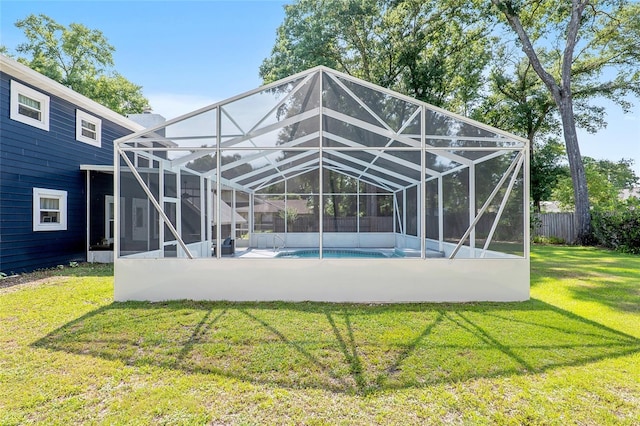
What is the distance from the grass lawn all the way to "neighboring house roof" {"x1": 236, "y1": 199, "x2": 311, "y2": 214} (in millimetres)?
3635

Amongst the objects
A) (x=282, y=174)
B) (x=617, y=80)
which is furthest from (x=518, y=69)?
(x=282, y=174)

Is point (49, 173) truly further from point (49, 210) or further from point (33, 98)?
point (33, 98)

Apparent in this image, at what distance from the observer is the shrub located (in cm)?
1212

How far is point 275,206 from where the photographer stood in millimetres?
10023

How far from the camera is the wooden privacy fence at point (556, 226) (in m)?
15.3

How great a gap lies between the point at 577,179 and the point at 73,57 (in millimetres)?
28336

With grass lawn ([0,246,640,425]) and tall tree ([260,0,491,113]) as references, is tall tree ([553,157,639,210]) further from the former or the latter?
grass lawn ([0,246,640,425])

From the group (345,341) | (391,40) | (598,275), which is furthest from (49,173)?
(391,40)

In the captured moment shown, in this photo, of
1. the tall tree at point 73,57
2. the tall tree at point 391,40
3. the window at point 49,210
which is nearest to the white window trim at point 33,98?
the window at point 49,210

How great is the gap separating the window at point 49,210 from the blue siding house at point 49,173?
0.02 metres

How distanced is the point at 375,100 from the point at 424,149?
45.5 inches

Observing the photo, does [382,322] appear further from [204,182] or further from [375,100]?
[204,182]

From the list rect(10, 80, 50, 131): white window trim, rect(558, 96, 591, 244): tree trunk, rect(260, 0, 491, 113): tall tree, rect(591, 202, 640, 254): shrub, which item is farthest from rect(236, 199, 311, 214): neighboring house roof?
rect(558, 96, 591, 244): tree trunk

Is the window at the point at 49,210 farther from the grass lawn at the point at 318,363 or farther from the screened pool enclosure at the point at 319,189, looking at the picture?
the screened pool enclosure at the point at 319,189
